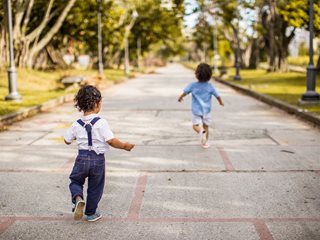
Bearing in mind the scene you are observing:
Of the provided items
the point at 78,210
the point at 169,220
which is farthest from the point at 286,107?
the point at 78,210

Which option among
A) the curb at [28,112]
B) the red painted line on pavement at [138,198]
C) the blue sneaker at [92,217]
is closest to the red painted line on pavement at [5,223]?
the blue sneaker at [92,217]

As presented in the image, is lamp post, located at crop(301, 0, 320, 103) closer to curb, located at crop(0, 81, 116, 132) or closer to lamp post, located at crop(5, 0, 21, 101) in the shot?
curb, located at crop(0, 81, 116, 132)

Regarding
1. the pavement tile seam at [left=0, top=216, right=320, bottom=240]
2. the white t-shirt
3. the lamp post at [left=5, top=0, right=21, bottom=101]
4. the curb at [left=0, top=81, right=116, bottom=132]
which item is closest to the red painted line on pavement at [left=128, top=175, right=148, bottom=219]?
the pavement tile seam at [left=0, top=216, right=320, bottom=240]

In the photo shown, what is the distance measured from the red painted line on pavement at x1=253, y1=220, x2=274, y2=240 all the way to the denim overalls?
55.7 inches

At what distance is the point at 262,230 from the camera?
166 inches

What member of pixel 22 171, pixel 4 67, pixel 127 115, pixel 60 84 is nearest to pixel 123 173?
pixel 22 171

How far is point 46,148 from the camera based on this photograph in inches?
329

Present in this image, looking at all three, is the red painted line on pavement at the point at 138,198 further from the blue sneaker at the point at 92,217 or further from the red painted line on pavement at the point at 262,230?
the red painted line on pavement at the point at 262,230

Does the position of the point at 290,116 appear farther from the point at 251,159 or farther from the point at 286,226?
the point at 286,226

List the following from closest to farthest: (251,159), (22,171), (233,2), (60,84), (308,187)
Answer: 1. (308,187)
2. (22,171)
3. (251,159)
4. (60,84)
5. (233,2)

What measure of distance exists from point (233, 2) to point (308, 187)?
127 feet

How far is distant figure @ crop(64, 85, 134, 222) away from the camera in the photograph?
4430 millimetres

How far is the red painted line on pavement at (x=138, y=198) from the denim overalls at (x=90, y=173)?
39 cm

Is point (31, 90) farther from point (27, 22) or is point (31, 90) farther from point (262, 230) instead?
point (262, 230)
